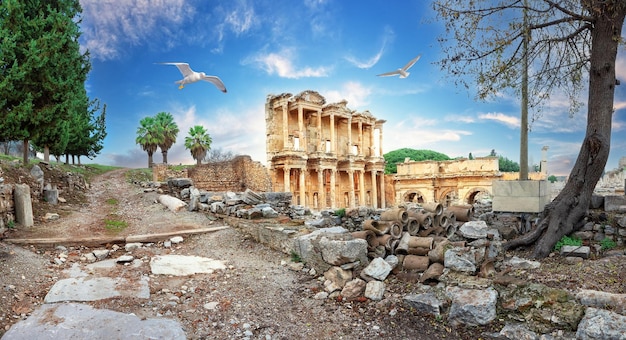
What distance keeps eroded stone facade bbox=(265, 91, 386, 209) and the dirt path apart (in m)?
22.8

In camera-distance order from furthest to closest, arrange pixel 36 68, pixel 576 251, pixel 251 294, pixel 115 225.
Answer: pixel 36 68 < pixel 115 225 < pixel 576 251 < pixel 251 294

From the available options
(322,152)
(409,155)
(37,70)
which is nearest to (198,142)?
(322,152)

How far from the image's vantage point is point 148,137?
109 ft

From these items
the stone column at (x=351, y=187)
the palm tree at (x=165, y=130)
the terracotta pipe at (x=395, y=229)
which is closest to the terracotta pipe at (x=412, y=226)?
the terracotta pipe at (x=395, y=229)

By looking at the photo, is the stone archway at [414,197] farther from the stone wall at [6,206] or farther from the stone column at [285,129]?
the stone wall at [6,206]

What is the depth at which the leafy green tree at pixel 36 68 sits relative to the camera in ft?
41.8

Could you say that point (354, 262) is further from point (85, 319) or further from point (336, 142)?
point (336, 142)

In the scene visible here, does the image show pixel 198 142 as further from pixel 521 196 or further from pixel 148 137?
pixel 521 196

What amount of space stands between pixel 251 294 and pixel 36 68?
1399 centimetres

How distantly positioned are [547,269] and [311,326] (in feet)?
12.9

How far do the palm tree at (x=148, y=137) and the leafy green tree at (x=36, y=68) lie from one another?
1817 cm

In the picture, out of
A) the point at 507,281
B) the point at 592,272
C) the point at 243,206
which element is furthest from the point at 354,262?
the point at 243,206

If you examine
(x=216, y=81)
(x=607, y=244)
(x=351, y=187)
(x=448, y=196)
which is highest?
(x=216, y=81)

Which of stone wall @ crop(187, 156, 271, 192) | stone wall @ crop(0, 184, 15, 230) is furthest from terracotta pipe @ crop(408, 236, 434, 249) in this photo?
stone wall @ crop(187, 156, 271, 192)
